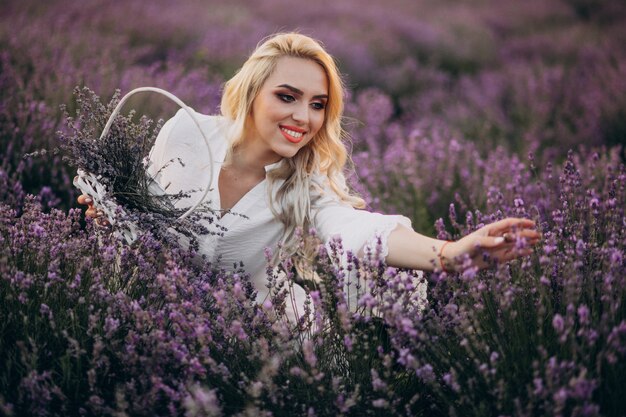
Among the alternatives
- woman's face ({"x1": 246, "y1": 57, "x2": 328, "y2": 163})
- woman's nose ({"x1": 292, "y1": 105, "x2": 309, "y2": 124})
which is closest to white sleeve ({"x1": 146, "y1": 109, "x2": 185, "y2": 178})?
woman's face ({"x1": 246, "y1": 57, "x2": 328, "y2": 163})

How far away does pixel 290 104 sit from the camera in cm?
237

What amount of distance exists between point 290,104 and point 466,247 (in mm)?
968

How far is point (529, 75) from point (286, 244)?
5.02 m

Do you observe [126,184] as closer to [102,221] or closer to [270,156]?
[102,221]

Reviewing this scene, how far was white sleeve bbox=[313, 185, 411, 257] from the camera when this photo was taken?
1.97 meters

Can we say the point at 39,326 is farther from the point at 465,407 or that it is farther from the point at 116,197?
the point at 465,407

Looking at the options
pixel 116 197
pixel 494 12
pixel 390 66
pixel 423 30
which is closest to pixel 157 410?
pixel 116 197

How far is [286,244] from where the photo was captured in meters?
2.41

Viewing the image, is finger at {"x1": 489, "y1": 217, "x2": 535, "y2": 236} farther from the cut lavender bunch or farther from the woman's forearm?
the cut lavender bunch

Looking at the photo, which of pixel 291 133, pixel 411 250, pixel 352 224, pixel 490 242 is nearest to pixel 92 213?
pixel 291 133

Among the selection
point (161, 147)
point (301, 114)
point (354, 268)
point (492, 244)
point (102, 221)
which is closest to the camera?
point (492, 244)

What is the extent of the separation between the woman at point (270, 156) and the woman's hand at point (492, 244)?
54cm

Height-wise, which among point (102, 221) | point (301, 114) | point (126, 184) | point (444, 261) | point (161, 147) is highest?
point (301, 114)

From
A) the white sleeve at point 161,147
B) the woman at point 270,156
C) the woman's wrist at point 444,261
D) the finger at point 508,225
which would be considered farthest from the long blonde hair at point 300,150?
the finger at point 508,225
